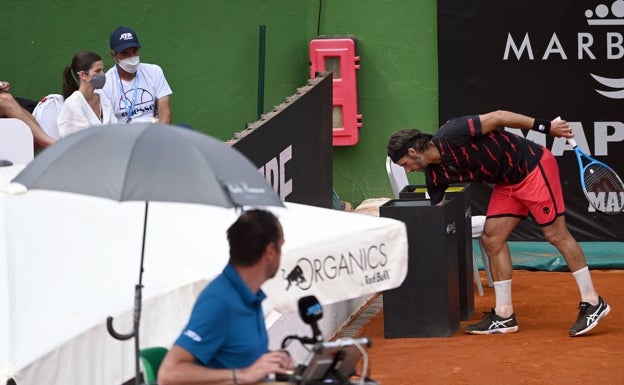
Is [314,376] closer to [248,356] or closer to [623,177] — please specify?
[248,356]

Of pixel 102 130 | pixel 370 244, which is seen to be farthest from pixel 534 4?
pixel 102 130

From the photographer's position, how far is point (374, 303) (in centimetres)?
1109

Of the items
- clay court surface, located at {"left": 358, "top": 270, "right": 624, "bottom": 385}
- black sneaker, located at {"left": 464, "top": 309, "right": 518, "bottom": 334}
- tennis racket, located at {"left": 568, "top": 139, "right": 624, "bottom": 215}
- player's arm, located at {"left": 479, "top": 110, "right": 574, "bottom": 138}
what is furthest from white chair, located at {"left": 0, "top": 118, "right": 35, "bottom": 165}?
tennis racket, located at {"left": 568, "top": 139, "right": 624, "bottom": 215}

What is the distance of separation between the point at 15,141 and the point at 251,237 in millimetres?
3457

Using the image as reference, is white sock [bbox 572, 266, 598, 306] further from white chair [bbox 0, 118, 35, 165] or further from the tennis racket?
white chair [bbox 0, 118, 35, 165]

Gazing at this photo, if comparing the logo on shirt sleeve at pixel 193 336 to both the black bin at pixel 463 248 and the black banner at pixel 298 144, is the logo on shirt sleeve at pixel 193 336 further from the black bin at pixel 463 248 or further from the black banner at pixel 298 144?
the black bin at pixel 463 248

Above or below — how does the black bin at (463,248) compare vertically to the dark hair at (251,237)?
below

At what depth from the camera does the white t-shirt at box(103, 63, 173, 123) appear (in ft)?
32.1

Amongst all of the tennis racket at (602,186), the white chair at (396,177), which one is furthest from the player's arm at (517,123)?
the white chair at (396,177)

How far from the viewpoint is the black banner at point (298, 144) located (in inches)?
350

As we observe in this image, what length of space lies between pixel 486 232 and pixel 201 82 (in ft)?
14.6

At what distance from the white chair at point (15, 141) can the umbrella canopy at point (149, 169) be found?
2.91 metres

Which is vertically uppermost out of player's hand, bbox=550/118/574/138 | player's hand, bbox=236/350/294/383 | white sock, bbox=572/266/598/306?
player's hand, bbox=550/118/574/138

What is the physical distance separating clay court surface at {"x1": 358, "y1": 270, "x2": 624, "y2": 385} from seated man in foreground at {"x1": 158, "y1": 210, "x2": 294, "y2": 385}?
3.56 m
